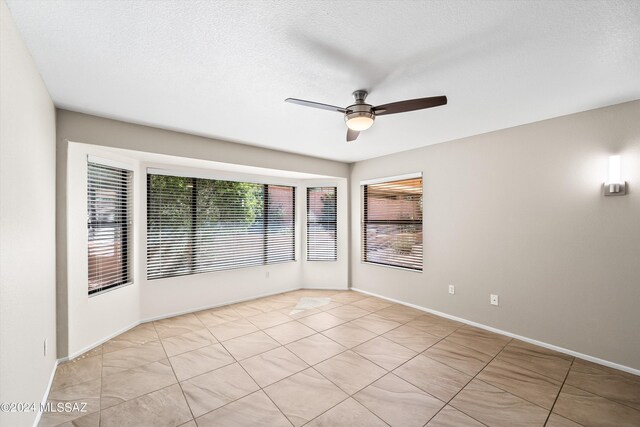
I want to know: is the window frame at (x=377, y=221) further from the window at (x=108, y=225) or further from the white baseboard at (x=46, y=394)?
the white baseboard at (x=46, y=394)

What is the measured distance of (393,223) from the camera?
4.53 meters

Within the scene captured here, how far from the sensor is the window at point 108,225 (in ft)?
9.85

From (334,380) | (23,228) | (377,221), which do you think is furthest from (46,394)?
(377,221)

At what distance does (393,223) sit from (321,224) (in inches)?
56.5

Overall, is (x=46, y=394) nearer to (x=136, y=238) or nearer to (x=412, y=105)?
(x=136, y=238)

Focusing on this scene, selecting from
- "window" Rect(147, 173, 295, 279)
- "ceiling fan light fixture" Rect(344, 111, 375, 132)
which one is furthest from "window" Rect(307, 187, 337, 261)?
"ceiling fan light fixture" Rect(344, 111, 375, 132)

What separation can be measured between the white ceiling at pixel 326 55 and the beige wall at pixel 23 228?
0.86ft

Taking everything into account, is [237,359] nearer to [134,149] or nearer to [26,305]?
[26,305]

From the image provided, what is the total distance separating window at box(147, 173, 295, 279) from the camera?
3.77 metres

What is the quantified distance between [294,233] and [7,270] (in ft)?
13.3

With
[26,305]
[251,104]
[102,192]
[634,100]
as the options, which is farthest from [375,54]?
[102,192]

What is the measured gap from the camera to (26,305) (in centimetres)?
170

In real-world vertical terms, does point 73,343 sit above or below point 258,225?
below

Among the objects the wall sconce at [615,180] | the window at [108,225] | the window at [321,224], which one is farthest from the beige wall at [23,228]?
the wall sconce at [615,180]
